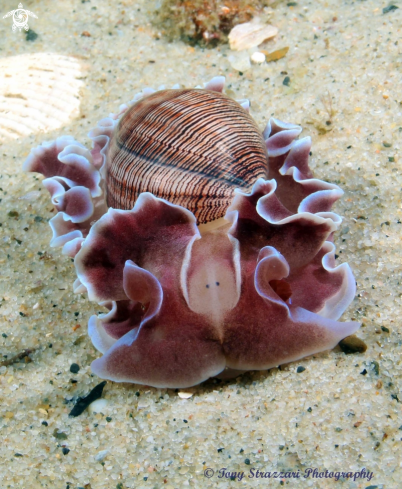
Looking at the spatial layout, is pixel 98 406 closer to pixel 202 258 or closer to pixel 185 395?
pixel 185 395

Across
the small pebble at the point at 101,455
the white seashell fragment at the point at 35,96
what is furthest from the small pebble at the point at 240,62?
the small pebble at the point at 101,455

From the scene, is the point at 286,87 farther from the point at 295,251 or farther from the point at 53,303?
the point at 53,303

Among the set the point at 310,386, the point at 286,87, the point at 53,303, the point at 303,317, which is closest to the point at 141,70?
the point at 286,87

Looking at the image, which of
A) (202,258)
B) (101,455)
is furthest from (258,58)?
(101,455)

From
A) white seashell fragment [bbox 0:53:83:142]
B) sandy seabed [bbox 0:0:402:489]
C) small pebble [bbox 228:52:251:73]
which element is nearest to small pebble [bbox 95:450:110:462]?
sandy seabed [bbox 0:0:402:489]

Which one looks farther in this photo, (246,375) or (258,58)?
(258,58)
